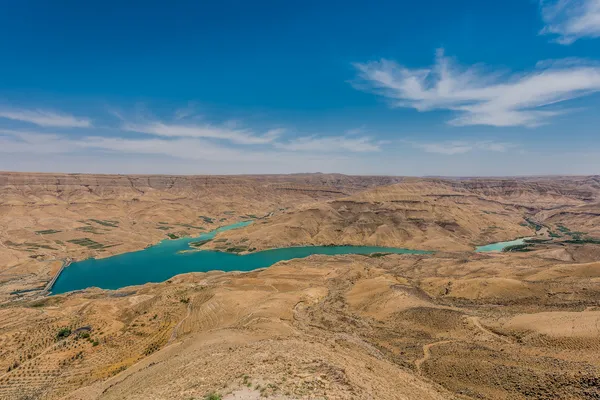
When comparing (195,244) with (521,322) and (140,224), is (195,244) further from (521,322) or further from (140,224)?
(521,322)

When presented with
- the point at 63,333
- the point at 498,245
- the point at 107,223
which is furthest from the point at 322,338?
the point at 107,223

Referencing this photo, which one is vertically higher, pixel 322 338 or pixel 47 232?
pixel 322 338

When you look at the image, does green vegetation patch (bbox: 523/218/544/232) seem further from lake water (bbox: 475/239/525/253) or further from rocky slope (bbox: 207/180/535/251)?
lake water (bbox: 475/239/525/253)

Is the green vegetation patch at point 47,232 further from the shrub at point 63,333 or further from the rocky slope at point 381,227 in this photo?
the shrub at point 63,333

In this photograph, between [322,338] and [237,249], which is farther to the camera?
[237,249]

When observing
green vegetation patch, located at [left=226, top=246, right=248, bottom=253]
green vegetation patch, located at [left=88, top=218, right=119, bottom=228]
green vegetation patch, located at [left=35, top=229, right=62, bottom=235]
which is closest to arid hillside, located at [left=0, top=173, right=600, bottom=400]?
green vegetation patch, located at [left=226, top=246, right=248, bottom=253]

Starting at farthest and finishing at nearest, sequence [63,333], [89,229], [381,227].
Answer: [89,229] < [381,227] < [63,333]

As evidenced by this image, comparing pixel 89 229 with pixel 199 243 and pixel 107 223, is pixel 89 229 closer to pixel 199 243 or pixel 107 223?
pixel 107 223

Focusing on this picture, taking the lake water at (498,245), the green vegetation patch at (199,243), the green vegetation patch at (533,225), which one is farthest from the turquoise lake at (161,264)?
the green vegetation patch at (533,225)
